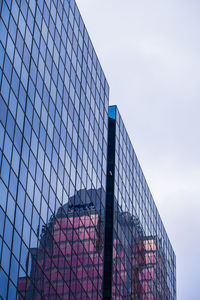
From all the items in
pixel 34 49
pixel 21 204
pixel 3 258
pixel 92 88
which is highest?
pixel 92 88

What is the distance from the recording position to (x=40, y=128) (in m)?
53.8

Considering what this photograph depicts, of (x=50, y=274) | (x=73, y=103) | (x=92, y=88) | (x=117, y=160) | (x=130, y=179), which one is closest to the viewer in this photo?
(x=50, y=274)

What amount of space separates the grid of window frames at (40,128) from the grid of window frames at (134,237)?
784 centimetres

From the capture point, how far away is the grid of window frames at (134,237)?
7865cm

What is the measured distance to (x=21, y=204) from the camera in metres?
47.5

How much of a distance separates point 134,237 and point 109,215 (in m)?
9.98

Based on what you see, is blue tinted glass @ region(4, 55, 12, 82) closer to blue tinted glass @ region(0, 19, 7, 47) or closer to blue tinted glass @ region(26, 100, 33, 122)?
blue tinted glass @ region(0, 19, 7, 47)

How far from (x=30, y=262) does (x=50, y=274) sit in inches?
196

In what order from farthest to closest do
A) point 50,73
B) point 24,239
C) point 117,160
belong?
point 117,160 < point 50,73 < point 24,239

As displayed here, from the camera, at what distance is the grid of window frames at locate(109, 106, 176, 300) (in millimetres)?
78650

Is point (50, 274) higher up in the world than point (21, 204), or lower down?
lower down

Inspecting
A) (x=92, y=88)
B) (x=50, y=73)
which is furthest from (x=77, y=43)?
(x=50, y=73)

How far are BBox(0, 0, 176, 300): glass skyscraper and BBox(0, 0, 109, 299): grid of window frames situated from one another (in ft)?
0.28

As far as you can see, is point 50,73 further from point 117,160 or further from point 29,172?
point 117,160
